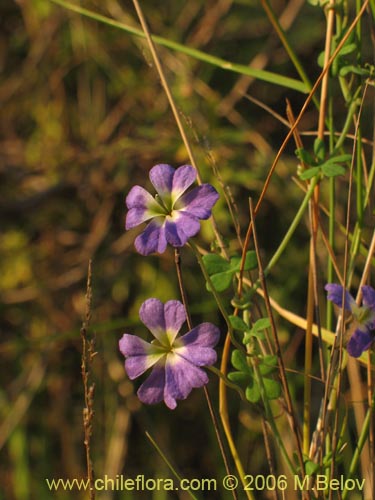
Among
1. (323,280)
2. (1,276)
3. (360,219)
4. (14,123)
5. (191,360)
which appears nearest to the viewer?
(191,360)

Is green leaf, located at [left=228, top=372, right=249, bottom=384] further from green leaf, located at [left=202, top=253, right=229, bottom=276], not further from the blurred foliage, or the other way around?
the blurred foliage

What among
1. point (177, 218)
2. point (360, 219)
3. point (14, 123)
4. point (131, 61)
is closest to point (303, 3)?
point (131, 61)

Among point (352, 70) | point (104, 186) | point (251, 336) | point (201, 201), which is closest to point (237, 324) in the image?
point (251, 336)

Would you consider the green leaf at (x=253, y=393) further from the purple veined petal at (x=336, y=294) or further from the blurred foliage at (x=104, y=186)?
the blurred foliage at (x=104, y=186)

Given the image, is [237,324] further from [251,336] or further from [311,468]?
[311,468]

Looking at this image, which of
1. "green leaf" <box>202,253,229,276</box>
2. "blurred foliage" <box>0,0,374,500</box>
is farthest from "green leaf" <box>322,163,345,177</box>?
"blurred foliage" <box>0,0,374,500</box>

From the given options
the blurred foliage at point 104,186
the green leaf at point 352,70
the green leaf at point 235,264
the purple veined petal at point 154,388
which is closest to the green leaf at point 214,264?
the green leaf at point 235,264

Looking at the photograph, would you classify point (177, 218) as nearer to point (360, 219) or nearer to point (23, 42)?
point (360, 219)
